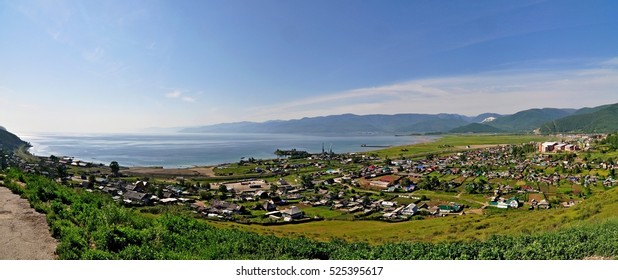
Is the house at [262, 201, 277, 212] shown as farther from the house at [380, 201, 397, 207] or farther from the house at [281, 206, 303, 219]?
the house at [380, 201, 397, 207]

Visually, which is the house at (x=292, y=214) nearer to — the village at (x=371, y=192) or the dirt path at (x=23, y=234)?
the village at (x=371, y=192)

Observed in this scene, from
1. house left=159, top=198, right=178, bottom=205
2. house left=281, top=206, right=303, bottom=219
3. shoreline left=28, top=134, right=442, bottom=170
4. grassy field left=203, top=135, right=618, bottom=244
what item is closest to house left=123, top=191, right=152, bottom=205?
house left=159, top=198, right=178, bottom=205

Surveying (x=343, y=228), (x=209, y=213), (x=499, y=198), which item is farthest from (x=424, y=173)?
(x=209, y=213)

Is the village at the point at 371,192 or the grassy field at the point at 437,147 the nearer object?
the village at the point at 371,192

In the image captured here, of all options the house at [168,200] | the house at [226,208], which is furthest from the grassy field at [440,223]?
the house at [168,200]

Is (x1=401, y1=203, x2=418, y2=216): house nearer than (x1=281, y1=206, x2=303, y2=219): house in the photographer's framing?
No
